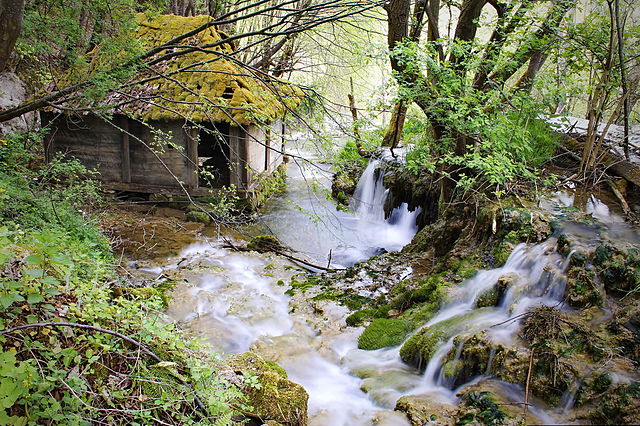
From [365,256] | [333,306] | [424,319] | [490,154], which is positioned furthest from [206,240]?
[490,154]

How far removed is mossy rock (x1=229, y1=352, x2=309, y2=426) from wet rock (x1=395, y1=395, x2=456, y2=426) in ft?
3.28

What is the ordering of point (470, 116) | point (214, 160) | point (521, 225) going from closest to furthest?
point (521, 225), point (470, 116), point (214, 160)

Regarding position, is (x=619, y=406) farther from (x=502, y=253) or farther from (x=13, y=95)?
(x=13, y=95)

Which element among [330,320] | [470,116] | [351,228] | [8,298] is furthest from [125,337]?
[351,228]

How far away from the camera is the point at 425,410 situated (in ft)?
12.4

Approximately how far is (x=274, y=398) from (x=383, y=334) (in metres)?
2.39

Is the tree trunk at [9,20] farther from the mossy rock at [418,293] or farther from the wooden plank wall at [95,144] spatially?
the wooden plank wall at [95,144]

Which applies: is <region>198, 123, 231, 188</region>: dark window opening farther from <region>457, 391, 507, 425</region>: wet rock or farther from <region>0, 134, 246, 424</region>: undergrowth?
<region>457, 391, 507, 425</region>: wet rock

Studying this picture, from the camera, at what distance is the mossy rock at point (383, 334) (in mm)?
5273

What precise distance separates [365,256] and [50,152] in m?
9.54

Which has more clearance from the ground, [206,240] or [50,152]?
[50,152]

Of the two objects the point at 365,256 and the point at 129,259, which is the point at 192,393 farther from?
the point at 365,256

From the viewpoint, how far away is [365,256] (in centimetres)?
923

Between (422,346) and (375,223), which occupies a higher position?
(375,223)
